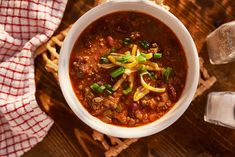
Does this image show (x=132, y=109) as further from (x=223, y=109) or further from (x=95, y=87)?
(x=223, y=109)

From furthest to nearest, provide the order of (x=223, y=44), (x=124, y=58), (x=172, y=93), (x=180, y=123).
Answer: (x=180, y=123), (x=223, y=44), (x=172, y=93), (x=124, y=58)

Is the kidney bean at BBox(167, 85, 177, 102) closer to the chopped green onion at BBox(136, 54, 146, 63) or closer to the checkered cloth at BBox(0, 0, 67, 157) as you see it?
the chopped green onion at BBox(136, 54, 146, 63)

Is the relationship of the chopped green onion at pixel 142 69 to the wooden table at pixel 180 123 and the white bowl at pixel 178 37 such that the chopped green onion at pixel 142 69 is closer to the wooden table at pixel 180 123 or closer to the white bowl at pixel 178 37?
the white bowl at pixel 178 37

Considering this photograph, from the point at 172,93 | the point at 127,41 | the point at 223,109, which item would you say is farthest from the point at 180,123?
the point at 127,41

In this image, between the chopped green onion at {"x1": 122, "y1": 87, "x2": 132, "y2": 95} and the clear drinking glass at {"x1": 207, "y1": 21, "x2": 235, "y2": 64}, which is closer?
the chopped green onion at {"x1": 122, "y1": 87, "x2": 132, "y2": 95}

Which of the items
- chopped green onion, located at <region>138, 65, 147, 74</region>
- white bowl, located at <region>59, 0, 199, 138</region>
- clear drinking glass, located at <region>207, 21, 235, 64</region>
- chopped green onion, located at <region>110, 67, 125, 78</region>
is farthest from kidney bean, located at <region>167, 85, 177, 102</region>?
clear drinking glass, located at <region>207, 21, 235, 64</region>

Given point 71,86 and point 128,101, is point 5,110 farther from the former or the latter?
point 128,101

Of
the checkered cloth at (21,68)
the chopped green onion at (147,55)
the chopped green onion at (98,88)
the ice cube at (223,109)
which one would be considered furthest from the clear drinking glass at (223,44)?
the checkered cloth at (21,68)
